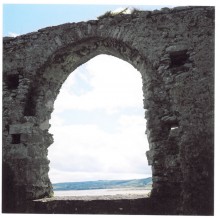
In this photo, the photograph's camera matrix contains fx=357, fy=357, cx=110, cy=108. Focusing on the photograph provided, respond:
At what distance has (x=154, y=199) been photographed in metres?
5.60

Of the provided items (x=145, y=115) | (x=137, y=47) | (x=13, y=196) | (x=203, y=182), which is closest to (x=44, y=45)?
(x=137, y=47)

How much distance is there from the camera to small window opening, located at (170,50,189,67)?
6133mm

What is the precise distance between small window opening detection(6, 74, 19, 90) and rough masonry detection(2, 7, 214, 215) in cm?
2

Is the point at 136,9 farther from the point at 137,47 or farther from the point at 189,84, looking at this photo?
the point at 189,84

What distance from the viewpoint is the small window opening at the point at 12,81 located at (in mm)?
7098

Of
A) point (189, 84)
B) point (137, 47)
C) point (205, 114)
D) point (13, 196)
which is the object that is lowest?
point (13, 196)

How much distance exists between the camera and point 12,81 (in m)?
7.15

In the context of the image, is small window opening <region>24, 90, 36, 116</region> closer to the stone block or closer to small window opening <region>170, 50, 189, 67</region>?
the stone block

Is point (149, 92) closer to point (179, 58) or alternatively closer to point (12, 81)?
point (179, 58)

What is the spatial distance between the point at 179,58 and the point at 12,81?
3318 mm

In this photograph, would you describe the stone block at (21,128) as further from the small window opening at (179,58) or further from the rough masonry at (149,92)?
the small window opening at (179,58)


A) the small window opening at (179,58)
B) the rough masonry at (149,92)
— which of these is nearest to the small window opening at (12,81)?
the rough masonry at (149,92)

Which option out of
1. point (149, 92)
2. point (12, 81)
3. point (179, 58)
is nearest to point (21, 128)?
point (12, 81)

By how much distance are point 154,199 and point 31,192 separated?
224 cm
